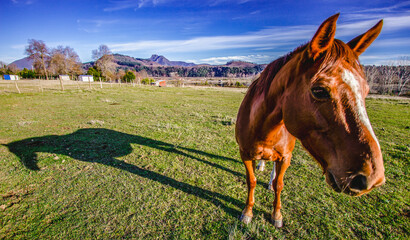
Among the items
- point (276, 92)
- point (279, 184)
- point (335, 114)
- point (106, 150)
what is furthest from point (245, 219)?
point (106, 150)

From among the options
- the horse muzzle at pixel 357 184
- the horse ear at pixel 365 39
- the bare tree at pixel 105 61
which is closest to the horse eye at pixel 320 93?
the horse muzzle at pixel 357 184

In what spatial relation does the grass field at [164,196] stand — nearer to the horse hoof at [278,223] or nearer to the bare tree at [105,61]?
the horse hoof at [278,223]

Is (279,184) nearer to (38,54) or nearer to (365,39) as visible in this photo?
(365,39)

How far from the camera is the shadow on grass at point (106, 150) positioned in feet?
11.9

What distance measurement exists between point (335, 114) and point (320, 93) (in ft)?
0.66

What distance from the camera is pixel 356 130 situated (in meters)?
1.12

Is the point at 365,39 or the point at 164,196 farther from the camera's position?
the point at 164,196

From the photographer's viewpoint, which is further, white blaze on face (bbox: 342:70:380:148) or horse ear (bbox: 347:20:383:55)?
horse ear (bbox: 347:20:383:55)

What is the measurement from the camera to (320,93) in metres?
1.28

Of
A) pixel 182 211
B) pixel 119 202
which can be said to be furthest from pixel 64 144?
pixel 182 211

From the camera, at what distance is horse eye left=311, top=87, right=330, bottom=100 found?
1.24m

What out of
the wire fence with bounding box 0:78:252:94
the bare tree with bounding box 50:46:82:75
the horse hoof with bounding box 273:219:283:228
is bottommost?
the horse hoof with bounding box 273:219:283:228

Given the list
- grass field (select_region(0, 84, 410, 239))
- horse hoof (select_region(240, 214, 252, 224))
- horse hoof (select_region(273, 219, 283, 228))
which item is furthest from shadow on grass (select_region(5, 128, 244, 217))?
horse hoof (select_region(273, 219, 283, 228))

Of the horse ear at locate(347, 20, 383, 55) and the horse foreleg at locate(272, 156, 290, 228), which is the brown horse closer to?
the horse ear at locate(347, 20, 383, 55)
